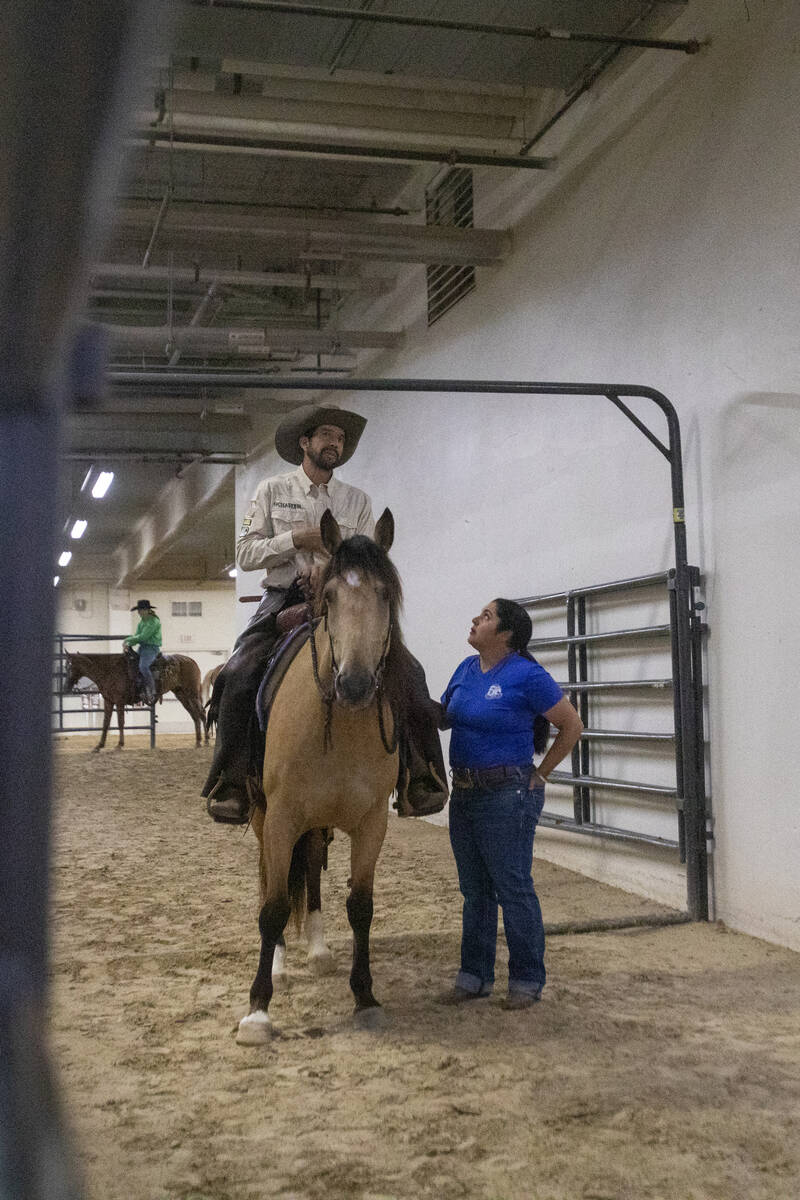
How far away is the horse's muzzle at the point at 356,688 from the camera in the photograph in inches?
123

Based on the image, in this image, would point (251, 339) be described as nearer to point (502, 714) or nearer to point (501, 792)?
point (502, 714)

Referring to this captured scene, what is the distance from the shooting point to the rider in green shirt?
1527cm

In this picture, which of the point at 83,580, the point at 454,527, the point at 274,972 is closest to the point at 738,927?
the point at 274,972

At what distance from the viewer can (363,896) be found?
3559 millimetres

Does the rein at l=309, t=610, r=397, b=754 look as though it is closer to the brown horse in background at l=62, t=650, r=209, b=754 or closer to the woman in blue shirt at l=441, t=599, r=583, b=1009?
the woman in blue shirt at l=441, t=599, r=583, b=1009

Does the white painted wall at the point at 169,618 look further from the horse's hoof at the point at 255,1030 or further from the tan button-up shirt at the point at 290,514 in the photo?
the horse's hoof at the point at 255,1030

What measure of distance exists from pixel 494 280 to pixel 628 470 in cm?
241

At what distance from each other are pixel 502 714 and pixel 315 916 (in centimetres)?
114

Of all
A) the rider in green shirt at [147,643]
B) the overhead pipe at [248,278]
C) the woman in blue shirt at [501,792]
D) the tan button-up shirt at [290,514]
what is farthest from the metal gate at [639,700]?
the rider in green shirt at [147,643]

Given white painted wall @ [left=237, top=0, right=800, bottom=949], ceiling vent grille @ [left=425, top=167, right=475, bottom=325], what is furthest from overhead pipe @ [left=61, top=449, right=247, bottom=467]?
white painted wall @ [left=237, top=0, right=800, bottom=949]

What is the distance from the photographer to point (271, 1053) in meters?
3.13

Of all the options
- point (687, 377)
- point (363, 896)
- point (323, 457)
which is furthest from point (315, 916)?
point (687, 377)

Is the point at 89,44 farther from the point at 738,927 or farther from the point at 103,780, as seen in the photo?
the point at 103,780

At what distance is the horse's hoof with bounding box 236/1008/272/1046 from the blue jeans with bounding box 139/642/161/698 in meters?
12.4
